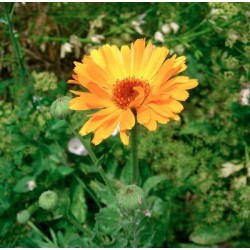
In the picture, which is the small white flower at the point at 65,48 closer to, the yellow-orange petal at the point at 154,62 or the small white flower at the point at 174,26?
the small white flower at the point at 174,26

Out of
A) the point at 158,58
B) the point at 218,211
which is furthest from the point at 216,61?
the point at 158,58

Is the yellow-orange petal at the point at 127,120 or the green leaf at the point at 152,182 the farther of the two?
the green leaf at the point at 152,182

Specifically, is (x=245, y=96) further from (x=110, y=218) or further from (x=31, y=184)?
(x=31, y=184)

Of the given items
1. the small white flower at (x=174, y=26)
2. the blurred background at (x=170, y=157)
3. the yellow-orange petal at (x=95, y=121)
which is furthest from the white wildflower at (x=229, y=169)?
the yellow-orange petal at (x=95, y=121)

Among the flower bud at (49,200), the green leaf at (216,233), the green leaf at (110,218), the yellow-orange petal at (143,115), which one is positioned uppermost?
the yellow-orange petal at (143,115)

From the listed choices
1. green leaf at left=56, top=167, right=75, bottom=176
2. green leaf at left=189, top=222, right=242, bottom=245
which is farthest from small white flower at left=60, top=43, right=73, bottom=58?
green leaf at left=189, top=222, right=242, bottom=245

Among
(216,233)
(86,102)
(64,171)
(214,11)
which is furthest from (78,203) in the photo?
(214,11)

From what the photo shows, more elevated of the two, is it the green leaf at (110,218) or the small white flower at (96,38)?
the small white flower at (96,38)

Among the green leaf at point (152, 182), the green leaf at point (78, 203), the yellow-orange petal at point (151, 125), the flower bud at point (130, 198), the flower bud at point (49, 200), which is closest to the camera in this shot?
the yellow-orange petal at point (151, 125)
